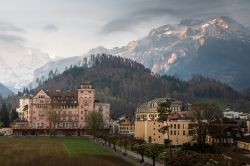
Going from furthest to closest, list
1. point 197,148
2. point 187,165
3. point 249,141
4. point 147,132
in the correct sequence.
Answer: point 147,132 < point 249,141 < point 197,148 < point 187,165

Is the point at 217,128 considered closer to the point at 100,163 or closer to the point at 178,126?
the point at 178,126

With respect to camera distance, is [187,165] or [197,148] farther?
[197,148]

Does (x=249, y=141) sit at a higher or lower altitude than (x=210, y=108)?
lower

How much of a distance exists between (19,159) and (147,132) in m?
76.2

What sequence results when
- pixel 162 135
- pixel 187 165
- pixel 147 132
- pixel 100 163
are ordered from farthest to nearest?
pixel 147 132
pixel 162 135
pixel 100 163
pixel 187 165

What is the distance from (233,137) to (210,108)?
458 inches

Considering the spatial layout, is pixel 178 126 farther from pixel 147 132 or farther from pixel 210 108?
pixel 147 132

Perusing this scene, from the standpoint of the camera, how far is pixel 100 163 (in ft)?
289

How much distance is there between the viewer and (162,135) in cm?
15500

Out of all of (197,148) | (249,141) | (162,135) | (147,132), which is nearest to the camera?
(197,148)

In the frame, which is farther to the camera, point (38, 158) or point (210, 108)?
point (210, 108)

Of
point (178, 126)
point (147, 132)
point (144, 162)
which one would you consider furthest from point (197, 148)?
point (147, 132)

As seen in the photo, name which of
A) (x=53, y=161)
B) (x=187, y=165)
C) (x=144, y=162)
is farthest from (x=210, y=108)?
(x=187, y=165)

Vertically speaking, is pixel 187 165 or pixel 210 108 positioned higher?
pixel 210 108
